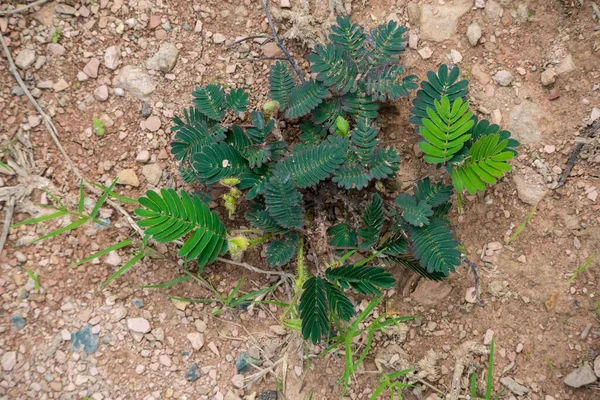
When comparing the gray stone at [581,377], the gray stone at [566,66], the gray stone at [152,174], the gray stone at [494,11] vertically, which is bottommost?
the gray stone at [581,377]

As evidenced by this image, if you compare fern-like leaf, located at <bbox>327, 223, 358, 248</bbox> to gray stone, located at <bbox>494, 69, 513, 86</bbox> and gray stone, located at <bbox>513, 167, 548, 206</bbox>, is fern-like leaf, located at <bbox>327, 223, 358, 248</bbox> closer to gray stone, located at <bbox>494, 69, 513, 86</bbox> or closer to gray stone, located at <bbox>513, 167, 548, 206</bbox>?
gray stone, located at <bbox>513, 167, 548, 206</bbox>

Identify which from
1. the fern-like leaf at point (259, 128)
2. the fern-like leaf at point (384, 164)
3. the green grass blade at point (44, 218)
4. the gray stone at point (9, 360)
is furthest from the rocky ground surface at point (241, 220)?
the fern-like leaf at point (259, 128)

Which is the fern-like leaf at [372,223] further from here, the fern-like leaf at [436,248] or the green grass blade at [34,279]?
the green grass blade at [34,279]

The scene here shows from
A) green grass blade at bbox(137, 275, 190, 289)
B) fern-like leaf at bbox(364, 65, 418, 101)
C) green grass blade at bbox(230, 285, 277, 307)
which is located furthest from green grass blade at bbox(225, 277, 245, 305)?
fern-like leaf at bbox(364, 65, 418, 101)

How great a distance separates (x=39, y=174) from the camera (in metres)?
2.56

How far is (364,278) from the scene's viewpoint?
2244 mm

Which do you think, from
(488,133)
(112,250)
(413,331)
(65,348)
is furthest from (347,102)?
(65,348)

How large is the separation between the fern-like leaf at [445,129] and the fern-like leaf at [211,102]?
0.88 metres

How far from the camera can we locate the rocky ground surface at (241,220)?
241 centimetres

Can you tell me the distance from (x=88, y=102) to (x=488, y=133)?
6.15ft

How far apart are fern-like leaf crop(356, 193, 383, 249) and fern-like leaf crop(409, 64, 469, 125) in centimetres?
41

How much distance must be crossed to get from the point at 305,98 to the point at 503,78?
95 centimetres

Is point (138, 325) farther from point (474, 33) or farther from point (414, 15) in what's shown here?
point (474, 33)

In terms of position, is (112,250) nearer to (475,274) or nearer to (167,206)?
(167,206)
